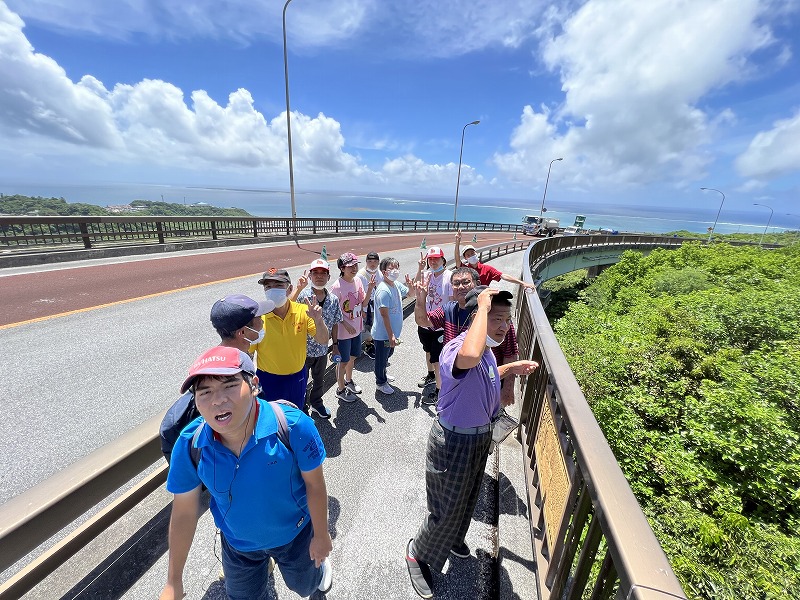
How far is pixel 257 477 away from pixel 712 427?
466 cm

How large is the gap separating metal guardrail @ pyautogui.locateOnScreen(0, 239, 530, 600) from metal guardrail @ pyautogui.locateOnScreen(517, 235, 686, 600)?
Answer: 7.68 ft

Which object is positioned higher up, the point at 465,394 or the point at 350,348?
the point at 465,394

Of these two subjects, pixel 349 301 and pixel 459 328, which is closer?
pixel 459 328

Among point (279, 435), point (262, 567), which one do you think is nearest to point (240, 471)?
point (279, 435)

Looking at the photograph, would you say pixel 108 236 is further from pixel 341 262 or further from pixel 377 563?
pixel 377 563

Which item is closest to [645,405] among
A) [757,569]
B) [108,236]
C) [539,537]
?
[757,569]

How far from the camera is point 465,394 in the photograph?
206cm

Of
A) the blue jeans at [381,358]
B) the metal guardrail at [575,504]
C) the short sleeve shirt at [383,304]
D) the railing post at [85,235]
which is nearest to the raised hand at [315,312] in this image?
the short sleeve shirt at [383,304]

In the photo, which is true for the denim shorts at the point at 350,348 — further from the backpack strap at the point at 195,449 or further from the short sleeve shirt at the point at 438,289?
the backpack strap at the point at 195,449

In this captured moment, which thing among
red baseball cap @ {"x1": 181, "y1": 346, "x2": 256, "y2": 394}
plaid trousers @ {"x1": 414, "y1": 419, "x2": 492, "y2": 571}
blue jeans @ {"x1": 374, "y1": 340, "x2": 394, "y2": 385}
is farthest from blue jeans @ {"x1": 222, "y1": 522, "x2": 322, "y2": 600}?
blue jeans @ {"x1": 374, "y1": 340, "x2": 394, "y2": 385}

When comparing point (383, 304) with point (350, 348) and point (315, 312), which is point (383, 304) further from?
point (315, 312)

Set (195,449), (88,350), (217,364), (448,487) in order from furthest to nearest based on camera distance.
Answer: (88,350), (448,487), (195,449), (217,364)

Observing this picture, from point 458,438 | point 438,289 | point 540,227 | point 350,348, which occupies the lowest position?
point 540,227

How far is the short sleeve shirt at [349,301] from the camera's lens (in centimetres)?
418
